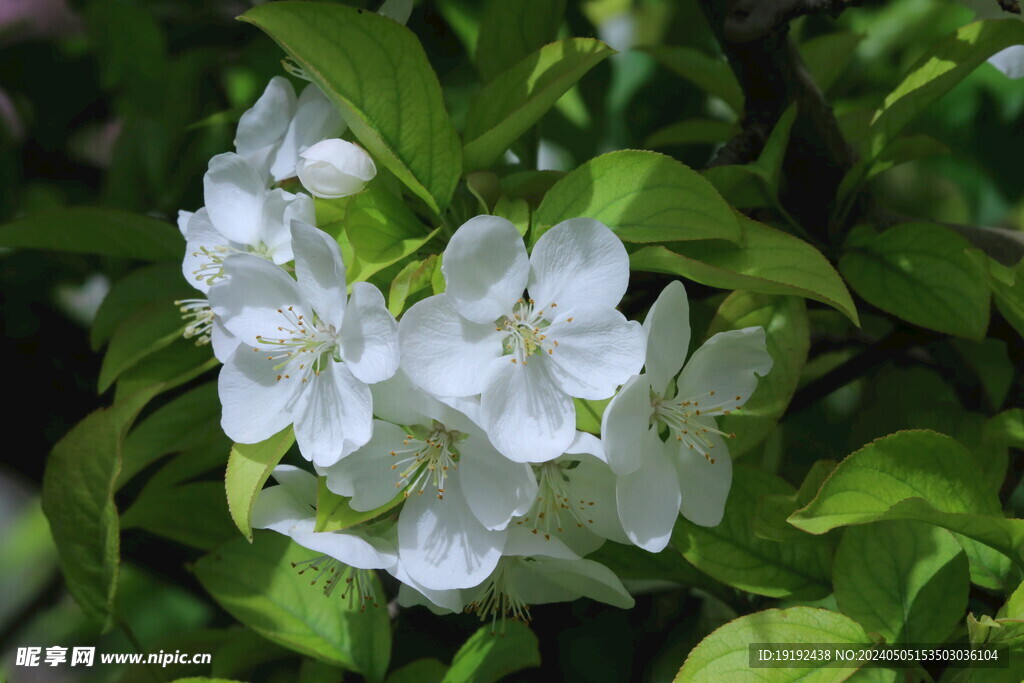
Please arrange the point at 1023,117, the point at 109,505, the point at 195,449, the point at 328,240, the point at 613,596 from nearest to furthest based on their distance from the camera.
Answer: the point at 328,240, the point at 613,596, the point at 109,505, the point at 195,449, the point at 1023,117

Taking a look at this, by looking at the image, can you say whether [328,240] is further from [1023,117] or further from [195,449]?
[1023,117]

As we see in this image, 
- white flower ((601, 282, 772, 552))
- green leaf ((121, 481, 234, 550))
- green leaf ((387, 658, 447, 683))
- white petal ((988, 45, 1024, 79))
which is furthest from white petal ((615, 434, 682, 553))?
white petal ((988, 45, 1024, 79))

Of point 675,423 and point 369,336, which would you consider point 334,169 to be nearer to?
point 369,336

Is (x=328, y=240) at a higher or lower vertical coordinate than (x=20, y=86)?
higher

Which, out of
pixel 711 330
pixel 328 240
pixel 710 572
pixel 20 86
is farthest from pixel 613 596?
pixel 20 86

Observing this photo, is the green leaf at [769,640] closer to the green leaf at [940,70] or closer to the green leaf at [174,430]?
the green leaf at [940,70]

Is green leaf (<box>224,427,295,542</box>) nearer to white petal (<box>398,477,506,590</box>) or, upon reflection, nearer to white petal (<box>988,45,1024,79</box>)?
white petal (<box>398,477,506,590</box>)

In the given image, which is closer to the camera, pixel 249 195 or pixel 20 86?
pixel 249 195

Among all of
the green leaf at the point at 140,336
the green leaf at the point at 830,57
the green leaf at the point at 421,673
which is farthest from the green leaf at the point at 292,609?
the green leaf at the point at 830,57
